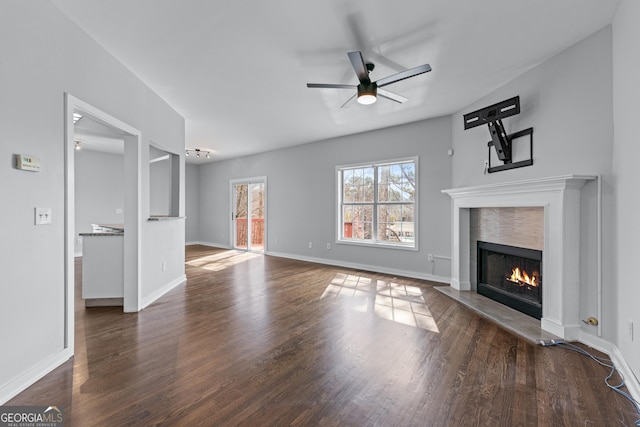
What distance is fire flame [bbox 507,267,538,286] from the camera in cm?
326

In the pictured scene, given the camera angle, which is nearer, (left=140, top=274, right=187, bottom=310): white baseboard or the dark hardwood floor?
the dark hardwood floor

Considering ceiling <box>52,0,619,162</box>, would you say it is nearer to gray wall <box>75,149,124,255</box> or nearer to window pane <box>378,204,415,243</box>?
window pane <box>378,204,415,243</box>

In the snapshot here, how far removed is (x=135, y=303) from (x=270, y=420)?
8.26ft

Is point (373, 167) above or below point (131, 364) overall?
above

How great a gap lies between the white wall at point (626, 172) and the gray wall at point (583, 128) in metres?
0.10

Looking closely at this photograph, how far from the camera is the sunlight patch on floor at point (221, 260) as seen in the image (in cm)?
602

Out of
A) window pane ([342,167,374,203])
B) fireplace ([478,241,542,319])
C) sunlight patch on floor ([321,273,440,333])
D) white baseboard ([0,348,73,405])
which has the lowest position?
sunlight patch on floor ([321,273,440,333])

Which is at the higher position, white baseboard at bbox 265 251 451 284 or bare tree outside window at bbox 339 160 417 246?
bare tree outside window at bbox 339 160 417 246

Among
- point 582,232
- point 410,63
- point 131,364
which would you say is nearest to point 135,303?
point 131,364

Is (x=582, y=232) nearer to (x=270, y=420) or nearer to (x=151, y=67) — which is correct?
(x=270, y=420)

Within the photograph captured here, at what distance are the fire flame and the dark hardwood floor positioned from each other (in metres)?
0.76

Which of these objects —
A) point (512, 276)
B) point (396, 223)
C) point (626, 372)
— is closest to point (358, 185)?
point (396, 223)

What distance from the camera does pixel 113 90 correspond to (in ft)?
9.36

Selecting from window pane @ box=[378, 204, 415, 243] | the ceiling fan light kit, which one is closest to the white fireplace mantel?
the ceiling fan light kit
